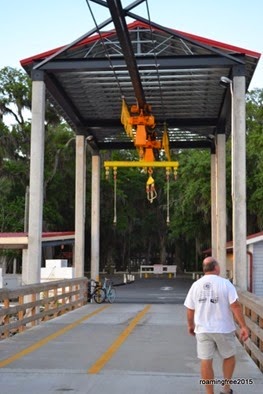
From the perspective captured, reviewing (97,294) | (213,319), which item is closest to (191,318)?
(213,319)

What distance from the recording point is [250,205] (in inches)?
1532

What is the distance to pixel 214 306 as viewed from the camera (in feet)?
20.2

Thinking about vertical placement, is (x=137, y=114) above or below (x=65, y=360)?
above

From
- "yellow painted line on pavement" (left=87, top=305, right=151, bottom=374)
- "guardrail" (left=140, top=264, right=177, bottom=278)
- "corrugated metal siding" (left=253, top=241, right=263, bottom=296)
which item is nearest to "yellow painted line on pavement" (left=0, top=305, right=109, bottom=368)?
"yellow painted line on pavement" (left=87, top=305, right=151, bottom=374)

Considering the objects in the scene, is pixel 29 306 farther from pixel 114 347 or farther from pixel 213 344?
pixel 213 344

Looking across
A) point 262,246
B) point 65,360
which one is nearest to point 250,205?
point 262,246

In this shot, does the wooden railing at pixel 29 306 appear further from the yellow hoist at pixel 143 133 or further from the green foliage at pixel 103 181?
the green foliage at pixel 103 181

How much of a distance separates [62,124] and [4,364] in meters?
39.1

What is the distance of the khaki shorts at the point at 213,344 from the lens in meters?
6.14

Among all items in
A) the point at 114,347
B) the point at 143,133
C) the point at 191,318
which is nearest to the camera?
the point at 191,318

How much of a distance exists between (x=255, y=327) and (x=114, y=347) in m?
2.68

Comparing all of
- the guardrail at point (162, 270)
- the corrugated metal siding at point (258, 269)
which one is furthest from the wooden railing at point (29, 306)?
the guardrail at point (162, 270)

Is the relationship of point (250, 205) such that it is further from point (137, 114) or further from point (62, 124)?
point (137, 114)

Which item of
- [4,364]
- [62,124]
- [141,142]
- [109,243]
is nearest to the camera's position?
[4,364]
